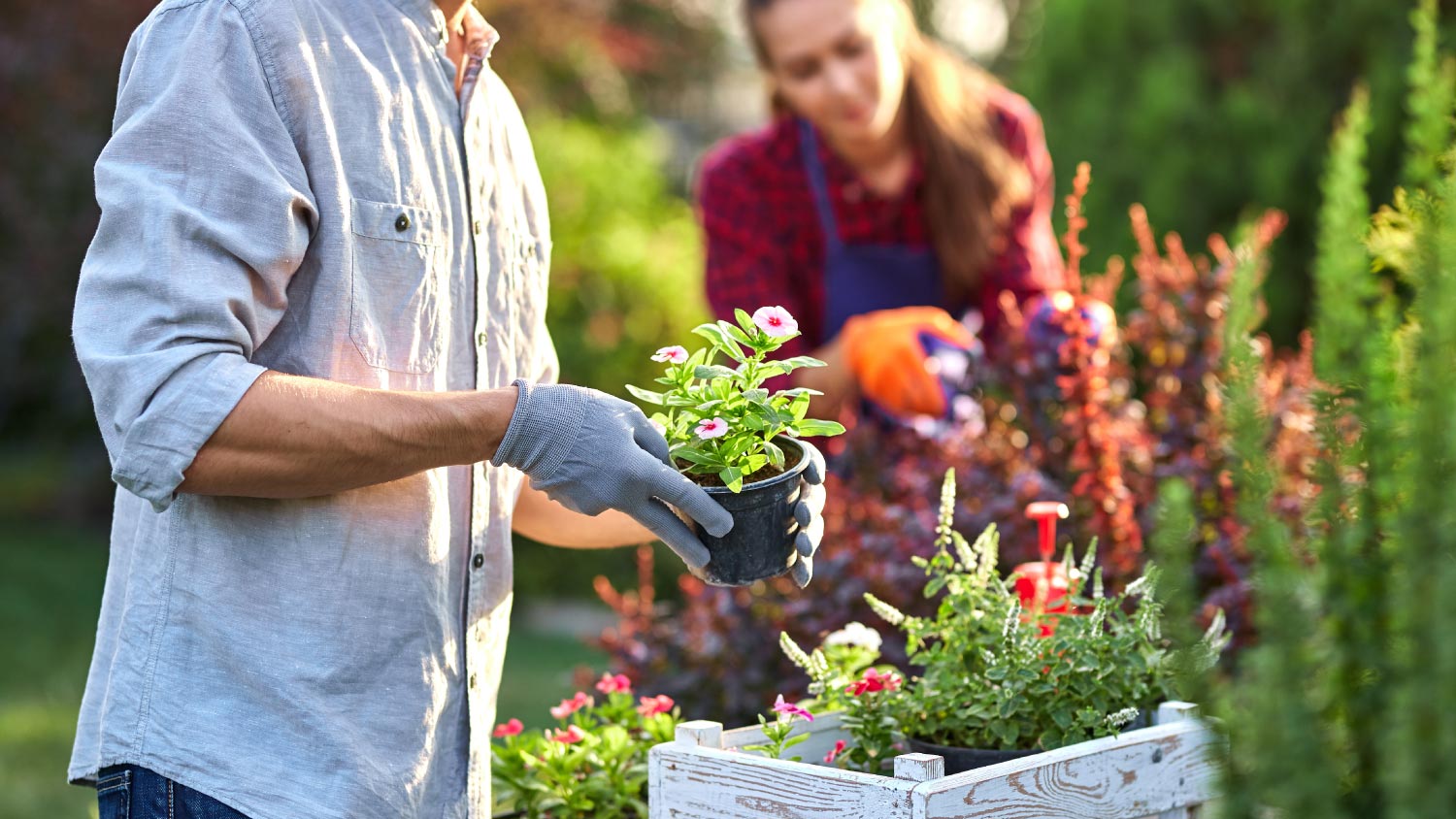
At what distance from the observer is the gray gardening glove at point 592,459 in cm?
157

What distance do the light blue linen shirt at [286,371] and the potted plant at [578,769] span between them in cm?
22

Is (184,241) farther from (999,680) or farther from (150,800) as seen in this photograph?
(999,680)

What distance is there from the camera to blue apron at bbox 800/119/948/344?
3.43 meters

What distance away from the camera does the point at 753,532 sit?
65.7 inches

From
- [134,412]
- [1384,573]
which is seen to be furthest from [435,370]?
[1384,573]

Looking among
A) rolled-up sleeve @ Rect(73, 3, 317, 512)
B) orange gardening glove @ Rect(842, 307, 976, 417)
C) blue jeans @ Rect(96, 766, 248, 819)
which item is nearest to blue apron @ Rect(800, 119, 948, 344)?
orange gardening glove @ Rect(842, 307, 976, 417)

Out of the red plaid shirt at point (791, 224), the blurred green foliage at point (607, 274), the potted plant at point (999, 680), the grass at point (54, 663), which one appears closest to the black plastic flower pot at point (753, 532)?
the potted plant at point (999, 680)

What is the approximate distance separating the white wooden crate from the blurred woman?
1.52 metres

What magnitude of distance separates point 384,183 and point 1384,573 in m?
1.12

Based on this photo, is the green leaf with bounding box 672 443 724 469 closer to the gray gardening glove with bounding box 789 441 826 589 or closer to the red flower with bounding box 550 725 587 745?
the gray gardening glove with bounding box 789 441 826 589

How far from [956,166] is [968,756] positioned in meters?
1.90

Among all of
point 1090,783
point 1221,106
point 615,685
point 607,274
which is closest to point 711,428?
point 1090,783

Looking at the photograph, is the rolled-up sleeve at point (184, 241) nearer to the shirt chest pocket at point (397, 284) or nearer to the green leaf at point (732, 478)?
the shirt chest pocket at point (397, 284)

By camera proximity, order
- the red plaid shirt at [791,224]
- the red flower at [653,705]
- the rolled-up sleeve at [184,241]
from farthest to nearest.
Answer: the red plaid shirt at [791,224], the red flower at [653,705], the rolled-up sleeve at [184,241]
